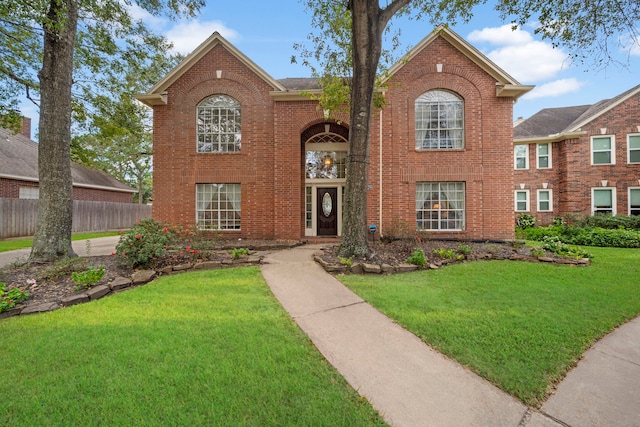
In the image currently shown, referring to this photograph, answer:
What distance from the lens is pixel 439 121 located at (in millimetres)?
10422

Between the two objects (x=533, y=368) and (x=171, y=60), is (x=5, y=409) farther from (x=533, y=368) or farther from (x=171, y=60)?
(x=171, y=60)

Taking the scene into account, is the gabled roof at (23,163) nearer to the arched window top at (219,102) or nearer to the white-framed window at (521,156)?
the arched window top at (219,102)

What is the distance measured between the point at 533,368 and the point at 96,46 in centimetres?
1148

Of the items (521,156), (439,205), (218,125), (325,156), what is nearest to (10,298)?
(218,125)

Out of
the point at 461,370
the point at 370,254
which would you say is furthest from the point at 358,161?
the point at 461,370

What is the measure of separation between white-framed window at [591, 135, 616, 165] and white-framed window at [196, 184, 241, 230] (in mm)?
18900

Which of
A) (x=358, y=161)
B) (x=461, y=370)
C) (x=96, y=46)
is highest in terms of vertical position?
(x=96, y=46)

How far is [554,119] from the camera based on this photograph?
18.1 meters

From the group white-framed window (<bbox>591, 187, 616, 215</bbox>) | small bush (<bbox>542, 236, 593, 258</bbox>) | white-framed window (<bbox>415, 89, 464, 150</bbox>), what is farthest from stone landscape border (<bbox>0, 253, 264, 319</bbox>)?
white-framed window (<bbox>591, 187, 616, 215</bbox>)

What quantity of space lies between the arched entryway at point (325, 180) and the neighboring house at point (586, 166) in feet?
39.0

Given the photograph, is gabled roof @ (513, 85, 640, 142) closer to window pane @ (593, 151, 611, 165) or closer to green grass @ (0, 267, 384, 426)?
window pane @ (593, 151, 611, 165)

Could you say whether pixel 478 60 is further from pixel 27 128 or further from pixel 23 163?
pixel 27 128

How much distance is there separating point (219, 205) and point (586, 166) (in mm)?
19178

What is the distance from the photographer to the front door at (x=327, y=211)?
37.2 feet
